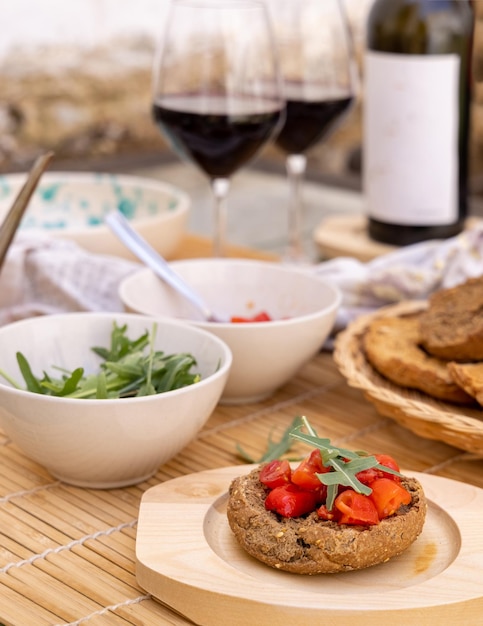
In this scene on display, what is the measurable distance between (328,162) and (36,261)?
1.68 metres

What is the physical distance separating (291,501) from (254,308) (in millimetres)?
492

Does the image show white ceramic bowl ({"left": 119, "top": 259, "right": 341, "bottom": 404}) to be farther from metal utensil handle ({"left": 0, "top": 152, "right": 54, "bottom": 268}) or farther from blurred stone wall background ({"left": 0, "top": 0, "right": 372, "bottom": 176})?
blurred stone wall background ({"left": 0, "top": 0, "right": 372, "bottom": 176})

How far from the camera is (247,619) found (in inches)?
24.9

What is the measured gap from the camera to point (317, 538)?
25.9 inches

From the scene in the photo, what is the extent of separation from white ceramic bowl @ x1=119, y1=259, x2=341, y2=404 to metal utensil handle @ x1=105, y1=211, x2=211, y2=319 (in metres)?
0.02

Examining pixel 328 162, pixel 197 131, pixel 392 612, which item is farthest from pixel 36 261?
pixel 328 162

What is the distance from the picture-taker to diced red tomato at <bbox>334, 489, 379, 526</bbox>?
66cm

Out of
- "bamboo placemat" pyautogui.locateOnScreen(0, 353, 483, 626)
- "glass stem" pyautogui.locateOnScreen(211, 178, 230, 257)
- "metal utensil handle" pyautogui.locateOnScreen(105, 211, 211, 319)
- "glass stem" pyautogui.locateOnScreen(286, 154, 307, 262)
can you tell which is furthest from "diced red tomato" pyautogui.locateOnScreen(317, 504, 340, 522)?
"glass stem" pyautogui.locateOnScreen(286, 154, 307, 262)

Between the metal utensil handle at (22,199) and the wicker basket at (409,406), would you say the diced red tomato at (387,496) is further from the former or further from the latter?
the metal utensil handle at (22,199)

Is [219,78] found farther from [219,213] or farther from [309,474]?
[309,474]

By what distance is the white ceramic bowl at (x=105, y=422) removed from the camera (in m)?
0.78

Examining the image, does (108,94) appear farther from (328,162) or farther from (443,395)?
(443,395)

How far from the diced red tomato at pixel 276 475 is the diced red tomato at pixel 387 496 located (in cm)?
6

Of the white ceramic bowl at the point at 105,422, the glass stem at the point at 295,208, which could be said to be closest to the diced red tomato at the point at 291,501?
the white ceramic bowl at the point at 105,422
